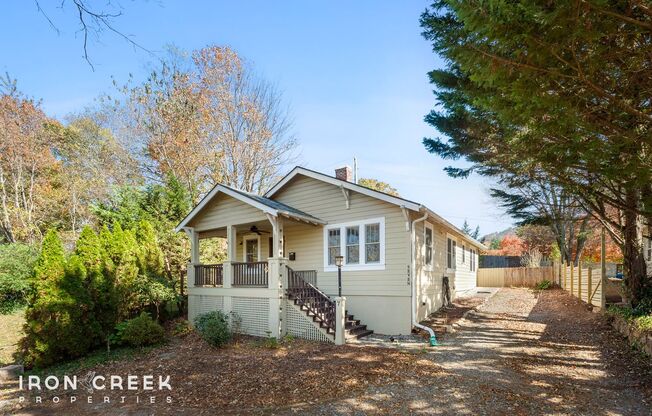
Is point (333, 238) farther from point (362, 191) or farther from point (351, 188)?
point (362, 191)

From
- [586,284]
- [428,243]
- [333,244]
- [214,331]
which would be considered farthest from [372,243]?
[586,284]

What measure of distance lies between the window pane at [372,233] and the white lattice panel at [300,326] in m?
2.93

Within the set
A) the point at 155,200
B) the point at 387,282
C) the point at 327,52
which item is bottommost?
the point at 387,282

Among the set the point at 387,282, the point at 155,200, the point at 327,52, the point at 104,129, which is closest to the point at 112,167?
the point at 104,129

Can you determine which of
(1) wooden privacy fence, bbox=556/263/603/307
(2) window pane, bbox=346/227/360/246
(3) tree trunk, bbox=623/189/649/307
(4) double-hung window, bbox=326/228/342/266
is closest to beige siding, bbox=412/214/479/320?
(2) window pane, bbox=346/227/360/246

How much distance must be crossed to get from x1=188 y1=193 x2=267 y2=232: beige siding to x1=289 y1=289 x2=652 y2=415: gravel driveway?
6521 mm

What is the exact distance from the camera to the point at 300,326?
433 inches

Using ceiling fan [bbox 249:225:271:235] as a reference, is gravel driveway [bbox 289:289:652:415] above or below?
below

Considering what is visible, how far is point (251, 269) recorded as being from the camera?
12289 mm

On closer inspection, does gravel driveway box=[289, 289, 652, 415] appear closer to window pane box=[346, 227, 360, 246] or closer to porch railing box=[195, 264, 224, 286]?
window pane box=[346, 227, 360, 246]

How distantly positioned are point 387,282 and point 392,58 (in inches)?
241

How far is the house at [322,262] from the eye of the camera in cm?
1100

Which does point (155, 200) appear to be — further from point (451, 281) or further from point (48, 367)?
point (451, 281)

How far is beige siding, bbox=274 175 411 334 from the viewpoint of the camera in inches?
436
